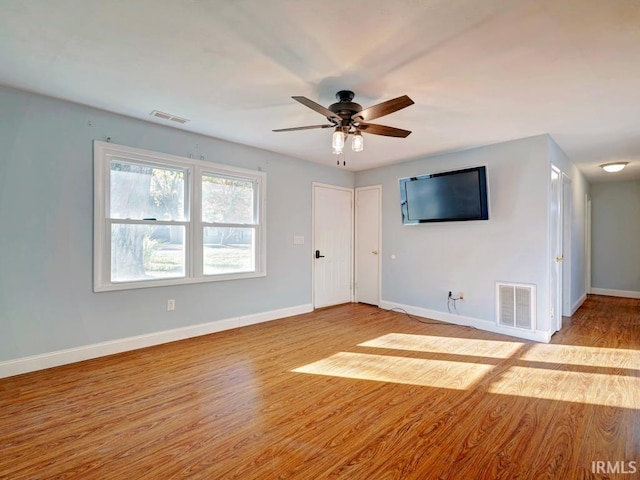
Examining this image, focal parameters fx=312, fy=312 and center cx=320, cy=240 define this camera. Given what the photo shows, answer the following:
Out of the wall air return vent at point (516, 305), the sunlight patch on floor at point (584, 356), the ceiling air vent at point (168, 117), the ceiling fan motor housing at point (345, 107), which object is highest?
the ceiling air vent at point (168, 117)

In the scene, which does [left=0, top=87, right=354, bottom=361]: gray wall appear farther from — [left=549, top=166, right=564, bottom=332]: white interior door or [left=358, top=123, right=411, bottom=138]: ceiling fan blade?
[left=549, top=166, right=564, bottom=332]: white interior door

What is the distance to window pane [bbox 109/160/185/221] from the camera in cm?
337

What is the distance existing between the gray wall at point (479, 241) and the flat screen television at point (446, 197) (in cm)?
22

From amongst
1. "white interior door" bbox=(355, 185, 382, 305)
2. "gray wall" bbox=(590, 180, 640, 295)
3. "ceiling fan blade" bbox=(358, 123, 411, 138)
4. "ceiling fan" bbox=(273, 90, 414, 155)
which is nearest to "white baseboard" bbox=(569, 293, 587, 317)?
"gray wall" bbox=(590, 180, 640, 295)

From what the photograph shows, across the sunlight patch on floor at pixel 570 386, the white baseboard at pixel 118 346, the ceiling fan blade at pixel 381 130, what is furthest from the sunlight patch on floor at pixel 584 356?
the white baseboard at pixel 118 346

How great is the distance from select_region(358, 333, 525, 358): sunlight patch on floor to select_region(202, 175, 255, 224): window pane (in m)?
2.39

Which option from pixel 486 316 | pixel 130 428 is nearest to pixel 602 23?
pixel 486 316

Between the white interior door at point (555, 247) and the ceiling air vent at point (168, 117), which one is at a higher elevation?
the ceiling air vent at point (168, 117)

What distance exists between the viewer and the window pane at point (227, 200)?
408cm

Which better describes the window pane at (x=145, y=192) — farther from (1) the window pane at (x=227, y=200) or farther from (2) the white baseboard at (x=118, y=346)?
(2) the white baseboard at (x=118, y=346)

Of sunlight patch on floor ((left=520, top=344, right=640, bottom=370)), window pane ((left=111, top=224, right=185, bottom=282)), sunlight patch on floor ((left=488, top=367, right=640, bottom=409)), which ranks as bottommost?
sunlight patch on floor ((left=488, top=367, right=640, bottom=409))

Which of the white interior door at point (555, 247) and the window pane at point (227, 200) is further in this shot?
the window pane at point (227, 200)

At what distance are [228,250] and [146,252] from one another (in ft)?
3.37

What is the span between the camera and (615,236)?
21.9 feet
